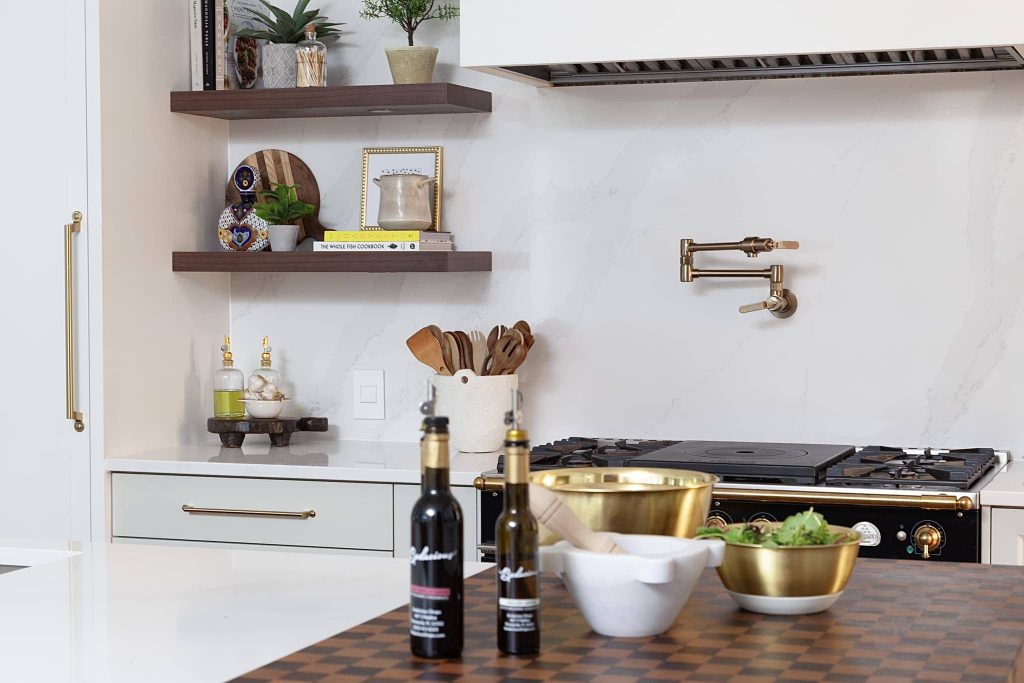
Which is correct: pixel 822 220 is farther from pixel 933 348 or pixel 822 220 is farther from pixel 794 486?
pixel 794 486

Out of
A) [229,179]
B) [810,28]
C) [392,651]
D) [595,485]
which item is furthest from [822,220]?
[392,651]

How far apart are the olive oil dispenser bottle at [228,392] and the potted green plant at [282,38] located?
709 mm

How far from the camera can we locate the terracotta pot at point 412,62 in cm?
332

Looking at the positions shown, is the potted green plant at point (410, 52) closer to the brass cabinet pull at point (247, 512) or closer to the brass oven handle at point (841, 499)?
the brass cabinet pull at point (247, 512)

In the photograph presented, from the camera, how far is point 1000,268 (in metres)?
3.10

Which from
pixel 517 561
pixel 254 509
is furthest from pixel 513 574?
pixel 254 509

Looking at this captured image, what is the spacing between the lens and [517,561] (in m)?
1.25

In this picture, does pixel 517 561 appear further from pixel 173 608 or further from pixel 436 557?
pixel 173 608

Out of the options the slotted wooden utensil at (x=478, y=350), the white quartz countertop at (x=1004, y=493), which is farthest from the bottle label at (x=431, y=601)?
the slotted wooden utensil at (x=478, y=350)

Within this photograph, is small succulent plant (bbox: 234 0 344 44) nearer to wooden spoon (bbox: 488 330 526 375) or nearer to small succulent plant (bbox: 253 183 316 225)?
small succulent plant (bbox: 253 183 316 225)

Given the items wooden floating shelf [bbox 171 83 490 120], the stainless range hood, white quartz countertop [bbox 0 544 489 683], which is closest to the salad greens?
white quartz countertop [bbox 0 544 489 683]

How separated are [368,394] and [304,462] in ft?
1.67

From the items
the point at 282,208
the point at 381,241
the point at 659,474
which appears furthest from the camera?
the point at 282,208

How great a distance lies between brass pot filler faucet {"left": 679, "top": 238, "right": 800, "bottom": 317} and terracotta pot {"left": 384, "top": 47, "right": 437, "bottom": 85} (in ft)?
Result: 2.44
